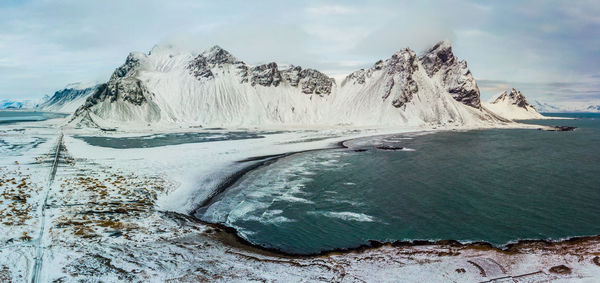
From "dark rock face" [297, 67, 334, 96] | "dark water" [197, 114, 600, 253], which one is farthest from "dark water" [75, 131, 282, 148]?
"dark rock face" [297, 67, 334, 96]

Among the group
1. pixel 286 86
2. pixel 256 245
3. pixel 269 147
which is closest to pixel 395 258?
pixel 256 245

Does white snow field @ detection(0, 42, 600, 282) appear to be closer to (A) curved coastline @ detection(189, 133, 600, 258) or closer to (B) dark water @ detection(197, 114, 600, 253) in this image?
(A) curved coastline @ detection(189, 133, 600, 258)

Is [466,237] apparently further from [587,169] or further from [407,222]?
[587,169]

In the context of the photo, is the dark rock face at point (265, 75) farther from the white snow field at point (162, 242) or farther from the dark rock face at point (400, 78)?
the white snow field at point (162, 242)

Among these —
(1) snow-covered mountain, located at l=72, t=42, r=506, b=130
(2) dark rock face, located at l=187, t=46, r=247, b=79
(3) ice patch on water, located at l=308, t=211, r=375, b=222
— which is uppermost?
(2) dark rock face, located at l=187, t=46, r=247, b=79

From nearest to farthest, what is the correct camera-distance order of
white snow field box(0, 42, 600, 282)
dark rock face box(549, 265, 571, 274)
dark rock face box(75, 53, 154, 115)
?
1. white snow field box(0, 42, 600, 282)
2. dark rock face box(549, 265, 571, 274)
3. dark rock face box(75, 53, 154, 115)

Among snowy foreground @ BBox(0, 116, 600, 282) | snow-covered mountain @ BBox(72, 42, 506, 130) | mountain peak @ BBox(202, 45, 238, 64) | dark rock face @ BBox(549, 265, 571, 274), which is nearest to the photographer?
snowy foreground @ BBox(0, 116, 600, 282)
